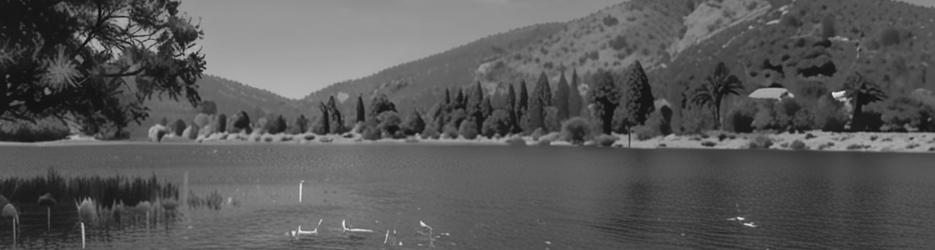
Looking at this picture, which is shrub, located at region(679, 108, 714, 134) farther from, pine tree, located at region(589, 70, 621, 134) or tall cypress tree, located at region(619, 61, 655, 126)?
pine tree, located at region(589, 70, 621, 134)

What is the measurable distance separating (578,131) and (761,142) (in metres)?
43.0

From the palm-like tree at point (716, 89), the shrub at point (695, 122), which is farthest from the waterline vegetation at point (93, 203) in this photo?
the palm-like tree at point (716, 89)

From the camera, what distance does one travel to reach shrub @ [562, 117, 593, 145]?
182875 millimetres

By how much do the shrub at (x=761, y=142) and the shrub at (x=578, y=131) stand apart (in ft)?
124

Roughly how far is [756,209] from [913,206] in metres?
9.88

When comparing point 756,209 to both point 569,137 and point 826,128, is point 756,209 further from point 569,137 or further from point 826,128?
point 569,137

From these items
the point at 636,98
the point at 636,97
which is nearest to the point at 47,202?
the point at 636,98

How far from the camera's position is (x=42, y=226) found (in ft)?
108

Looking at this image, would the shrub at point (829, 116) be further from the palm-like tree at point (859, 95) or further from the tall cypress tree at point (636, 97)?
the tall cypress tree at point (636, 97)

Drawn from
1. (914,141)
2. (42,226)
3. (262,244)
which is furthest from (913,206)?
(914,141)

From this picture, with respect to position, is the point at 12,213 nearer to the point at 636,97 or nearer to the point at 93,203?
the point at 93,203

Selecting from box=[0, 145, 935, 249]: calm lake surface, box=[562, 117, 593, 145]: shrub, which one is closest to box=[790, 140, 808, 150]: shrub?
box=[562, 117, 593, 145]: shrub

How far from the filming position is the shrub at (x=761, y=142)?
510 ft

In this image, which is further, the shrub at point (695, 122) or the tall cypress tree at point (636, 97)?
the shrub at point (695, 122)
